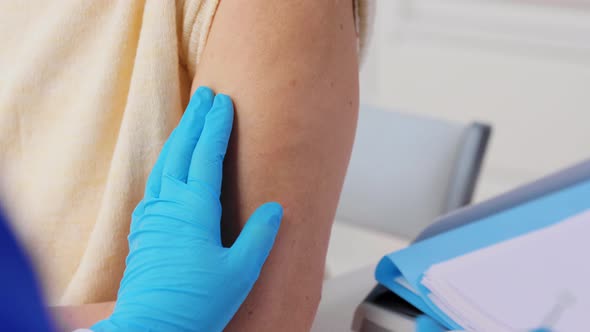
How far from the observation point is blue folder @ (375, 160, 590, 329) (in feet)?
2.12

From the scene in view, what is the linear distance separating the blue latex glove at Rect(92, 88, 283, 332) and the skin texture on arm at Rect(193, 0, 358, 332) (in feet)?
0.08

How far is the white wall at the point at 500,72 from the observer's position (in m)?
2.35

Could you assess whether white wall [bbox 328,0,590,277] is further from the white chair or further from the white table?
the white table

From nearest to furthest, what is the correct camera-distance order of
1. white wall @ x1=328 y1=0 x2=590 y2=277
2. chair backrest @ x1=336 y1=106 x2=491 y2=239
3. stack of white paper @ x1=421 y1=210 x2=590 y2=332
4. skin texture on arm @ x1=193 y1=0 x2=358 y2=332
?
stack of white paper @ x1=421 y1=210 x2=590 y2=332, skin texture on arm @ x1=193 y1=0 x2=358 y2=332, chair backrest @ x1=336 y1=106 x2=491 y2=239, white wall @ x1=328 y1=0 x2=590 y2=277

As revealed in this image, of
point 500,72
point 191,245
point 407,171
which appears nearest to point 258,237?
point 191,245

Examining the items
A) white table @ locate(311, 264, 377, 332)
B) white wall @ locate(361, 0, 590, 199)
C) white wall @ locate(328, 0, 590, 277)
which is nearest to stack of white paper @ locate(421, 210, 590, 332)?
white table @ locate(311, 264, 377, 332)

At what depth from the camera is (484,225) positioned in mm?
695

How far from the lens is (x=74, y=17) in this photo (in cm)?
81

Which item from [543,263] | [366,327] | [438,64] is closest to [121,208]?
[366,327]

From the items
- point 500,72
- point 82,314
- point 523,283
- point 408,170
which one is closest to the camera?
point 523,283

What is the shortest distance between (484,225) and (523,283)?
105mm

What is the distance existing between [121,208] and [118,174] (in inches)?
1.7

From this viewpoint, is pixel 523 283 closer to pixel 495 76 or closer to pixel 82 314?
pixel 82 314

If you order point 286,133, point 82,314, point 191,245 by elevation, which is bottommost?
point 82,314
